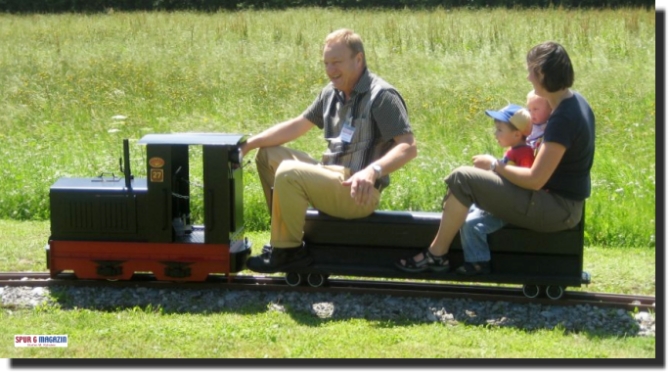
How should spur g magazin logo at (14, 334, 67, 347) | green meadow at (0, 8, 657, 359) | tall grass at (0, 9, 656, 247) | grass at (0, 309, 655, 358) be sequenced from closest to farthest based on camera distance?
grass at (0, 309, 655, 358) < spur g magazin logo at (14, 334, 67, 347) < green meadow at (0, 8, 657, 359) < tall grass at (0, 9, 656, 247)

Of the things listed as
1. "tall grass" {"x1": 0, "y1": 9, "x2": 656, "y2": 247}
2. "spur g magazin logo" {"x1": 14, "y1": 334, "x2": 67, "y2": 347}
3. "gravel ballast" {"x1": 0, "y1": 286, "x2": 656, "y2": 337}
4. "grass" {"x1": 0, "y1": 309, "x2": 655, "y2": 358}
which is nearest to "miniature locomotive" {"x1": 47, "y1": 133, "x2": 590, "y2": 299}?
"gravel ballast" {"x1": 0, "y1": 286, "x2": 656, "y2": 337}

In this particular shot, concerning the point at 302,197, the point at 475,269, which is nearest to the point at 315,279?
the point at 302,197

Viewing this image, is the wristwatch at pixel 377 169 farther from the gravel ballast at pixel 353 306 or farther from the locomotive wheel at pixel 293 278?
the locomotive wheel at pixel 293 278

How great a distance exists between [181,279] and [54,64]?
10100 mm

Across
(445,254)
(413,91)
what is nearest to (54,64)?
(413,91)

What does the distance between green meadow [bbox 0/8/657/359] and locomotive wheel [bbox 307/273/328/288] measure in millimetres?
531

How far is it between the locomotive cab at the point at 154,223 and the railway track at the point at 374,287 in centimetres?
9

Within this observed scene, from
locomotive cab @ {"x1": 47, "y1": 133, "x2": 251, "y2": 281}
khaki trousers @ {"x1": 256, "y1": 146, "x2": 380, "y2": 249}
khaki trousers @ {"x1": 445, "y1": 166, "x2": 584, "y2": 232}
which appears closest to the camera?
khaki trousers @ {"x1": 445, "y1": 166, "x2": 584, "y2": 232}

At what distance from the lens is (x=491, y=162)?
19.5 ft

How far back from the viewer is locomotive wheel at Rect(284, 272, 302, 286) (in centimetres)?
656

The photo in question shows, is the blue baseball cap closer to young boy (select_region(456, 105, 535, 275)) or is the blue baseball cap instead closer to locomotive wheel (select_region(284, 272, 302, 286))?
young boy (select_region(456, 105, 535, 275))

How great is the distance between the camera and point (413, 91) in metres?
12.9

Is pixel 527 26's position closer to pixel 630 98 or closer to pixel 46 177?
pixel 630 98

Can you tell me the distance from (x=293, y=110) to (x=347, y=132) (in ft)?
20.5
